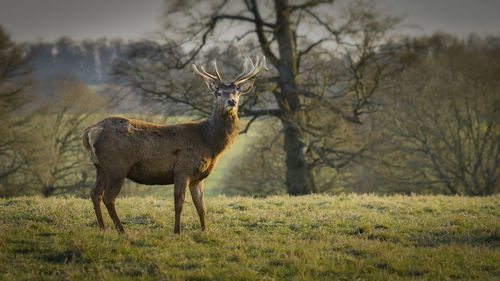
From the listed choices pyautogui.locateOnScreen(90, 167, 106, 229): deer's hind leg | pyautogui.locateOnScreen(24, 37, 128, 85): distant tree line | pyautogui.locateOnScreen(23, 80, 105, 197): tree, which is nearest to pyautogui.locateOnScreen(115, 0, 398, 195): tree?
pyautogui.locateOnScreen(90, 167, 106, 229): deer's hind leg

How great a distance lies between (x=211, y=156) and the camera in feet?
27.5

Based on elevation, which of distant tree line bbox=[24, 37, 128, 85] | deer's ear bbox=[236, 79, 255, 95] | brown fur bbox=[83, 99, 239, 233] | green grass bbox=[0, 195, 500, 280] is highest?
distant tree line bbox=[24, 37, 128, 85]

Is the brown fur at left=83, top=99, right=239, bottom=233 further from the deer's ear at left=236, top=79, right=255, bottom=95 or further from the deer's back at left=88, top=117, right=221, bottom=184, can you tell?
the deer's ear at left=236, top=79, right=255, bottom=95

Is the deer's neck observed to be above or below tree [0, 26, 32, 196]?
below

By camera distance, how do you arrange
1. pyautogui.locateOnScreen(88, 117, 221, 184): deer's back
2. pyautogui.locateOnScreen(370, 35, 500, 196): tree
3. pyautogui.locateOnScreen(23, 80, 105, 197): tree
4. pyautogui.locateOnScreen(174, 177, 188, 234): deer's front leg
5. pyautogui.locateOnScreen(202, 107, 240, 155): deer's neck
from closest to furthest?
pyautogui.locateOnScreen(88, 117, 221, 184): deer's back
pyautogui.locateOnScreen(174, 177, 188, 234): deer's front leg
pyautogui.locateOnScreen(202, 107, 240, 155): deer's neck
pyautogui.locateOnScreen(370, 35, 500, 196): tree
pyautogui.locateOnScreen(23, 80, 105, 197): tree

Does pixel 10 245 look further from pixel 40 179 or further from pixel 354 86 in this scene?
pixel 40 179

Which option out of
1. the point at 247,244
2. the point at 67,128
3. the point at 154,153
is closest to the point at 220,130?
the point at 154,153

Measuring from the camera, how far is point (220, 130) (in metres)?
8.50

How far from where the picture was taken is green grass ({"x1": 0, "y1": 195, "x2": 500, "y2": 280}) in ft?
19.1

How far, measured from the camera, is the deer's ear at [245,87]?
8586 mm

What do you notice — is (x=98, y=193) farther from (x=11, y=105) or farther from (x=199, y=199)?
(x=11, y=105)

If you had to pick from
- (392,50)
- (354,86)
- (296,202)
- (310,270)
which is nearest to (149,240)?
(310,270)

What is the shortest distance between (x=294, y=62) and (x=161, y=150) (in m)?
11.8

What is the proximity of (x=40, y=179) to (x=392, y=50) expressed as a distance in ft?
70.2
